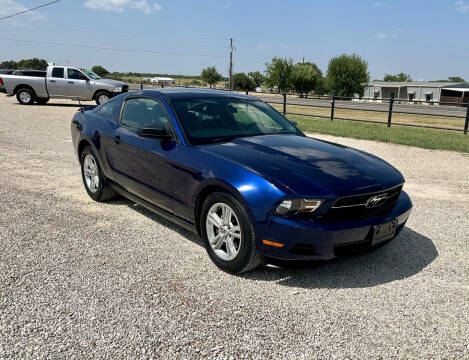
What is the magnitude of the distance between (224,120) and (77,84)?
16.9 metres

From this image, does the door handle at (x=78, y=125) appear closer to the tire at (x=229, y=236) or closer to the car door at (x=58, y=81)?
the tire at (x=229, y=236)

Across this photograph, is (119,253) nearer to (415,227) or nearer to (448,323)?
(448,323)

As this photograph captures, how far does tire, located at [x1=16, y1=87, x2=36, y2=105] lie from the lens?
65.7ft

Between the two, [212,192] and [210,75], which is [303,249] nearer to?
[212,192]

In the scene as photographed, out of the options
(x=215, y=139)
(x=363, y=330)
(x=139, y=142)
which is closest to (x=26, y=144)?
(x=139, y=142)

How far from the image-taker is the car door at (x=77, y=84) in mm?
19375

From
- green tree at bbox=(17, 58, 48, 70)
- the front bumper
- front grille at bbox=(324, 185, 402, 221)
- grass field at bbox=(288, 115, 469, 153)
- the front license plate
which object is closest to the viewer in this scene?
the front bumper

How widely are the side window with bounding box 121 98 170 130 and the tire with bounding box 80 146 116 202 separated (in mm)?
790

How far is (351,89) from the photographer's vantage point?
71.3 metres

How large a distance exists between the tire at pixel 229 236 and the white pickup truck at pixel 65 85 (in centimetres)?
1693

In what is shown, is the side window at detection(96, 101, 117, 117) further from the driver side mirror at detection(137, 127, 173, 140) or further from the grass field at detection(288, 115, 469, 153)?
the grass field at detection(288, 115, 469, 153)

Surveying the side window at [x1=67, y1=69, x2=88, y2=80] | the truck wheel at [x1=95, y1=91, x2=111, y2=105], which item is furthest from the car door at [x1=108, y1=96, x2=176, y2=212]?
the side window at [x1=67, y1=69, x2=88, y2=80]

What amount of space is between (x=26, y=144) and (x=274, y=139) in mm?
7607

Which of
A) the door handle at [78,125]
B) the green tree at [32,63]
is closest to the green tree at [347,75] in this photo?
the green tree at [32,63]
